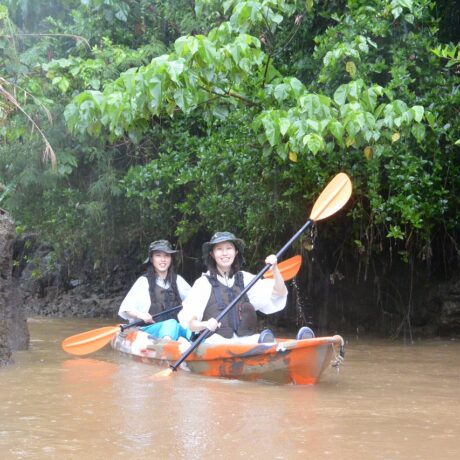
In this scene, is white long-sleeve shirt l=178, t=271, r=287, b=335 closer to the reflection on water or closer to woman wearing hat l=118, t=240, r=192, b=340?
the reflection on water

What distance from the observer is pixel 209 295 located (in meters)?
6.30

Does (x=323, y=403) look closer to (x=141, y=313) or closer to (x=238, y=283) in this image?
(x=238, y=283)

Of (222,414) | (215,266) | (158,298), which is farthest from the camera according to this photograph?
(158,298)

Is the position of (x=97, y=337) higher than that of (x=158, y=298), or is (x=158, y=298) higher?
(x=158, y=298)

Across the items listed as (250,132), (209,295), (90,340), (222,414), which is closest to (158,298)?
(90,340)

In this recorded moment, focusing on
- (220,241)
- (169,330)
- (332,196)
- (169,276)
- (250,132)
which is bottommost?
(169,330)

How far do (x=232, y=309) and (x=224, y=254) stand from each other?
0.43m

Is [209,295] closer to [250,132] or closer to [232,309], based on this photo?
[232,309]

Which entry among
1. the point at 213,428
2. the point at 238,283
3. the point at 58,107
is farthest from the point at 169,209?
the point at 213,428

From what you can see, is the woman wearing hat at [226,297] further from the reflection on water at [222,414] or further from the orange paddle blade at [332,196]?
the orange paddle blade at [332,196]

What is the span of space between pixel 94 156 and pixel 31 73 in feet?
3.94

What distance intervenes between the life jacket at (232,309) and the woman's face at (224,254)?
0.34 feet

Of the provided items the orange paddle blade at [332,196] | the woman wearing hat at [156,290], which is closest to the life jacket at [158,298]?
the woman wearing hat at [156,290]

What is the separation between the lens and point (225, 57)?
6031mm
